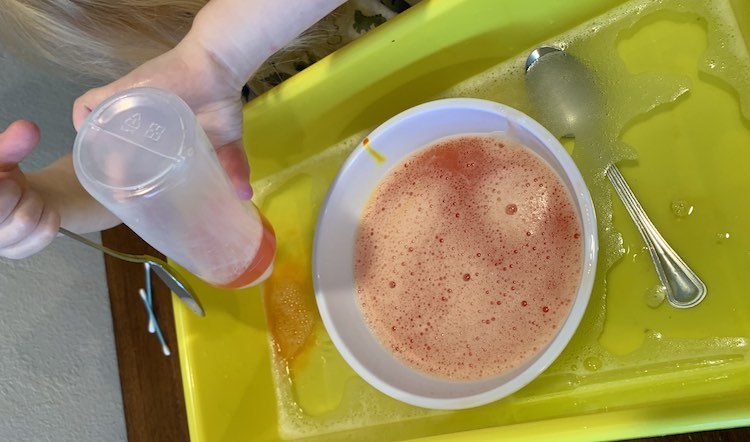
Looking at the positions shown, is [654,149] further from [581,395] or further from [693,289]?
[581,395]

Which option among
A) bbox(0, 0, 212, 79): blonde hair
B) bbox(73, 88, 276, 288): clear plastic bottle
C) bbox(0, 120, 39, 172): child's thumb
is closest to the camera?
bbox(73, 88, 276, 288): clear plastic bottle

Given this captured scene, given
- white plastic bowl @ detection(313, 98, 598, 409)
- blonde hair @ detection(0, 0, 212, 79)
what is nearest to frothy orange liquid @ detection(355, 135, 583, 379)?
white plastic bowl @ detection(313, 98, 598, 409)

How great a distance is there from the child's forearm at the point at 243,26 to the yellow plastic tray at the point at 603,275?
0.08 m

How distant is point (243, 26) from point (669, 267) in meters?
0.43

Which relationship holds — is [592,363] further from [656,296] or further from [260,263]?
[260,263]

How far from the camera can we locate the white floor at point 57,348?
0.87 m

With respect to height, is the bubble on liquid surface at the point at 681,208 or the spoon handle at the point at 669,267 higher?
the bubble on liquid surface at the point at 681,208

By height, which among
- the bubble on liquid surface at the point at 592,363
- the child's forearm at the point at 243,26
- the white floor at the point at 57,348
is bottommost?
→ the white floor at the point at 57,348

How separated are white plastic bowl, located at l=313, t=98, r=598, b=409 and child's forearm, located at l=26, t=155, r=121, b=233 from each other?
9.6 inches

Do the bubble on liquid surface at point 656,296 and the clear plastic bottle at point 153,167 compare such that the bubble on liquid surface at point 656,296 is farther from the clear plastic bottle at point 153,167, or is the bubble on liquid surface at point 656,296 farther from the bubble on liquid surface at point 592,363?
the clear plastic bottle at point 153,167

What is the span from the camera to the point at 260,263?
63 centimetres

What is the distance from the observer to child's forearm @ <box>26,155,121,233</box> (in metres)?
0.67

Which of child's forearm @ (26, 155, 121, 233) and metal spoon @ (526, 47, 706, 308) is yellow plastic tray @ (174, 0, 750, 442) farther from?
child's forearm @ (26, 155, 121, 233)

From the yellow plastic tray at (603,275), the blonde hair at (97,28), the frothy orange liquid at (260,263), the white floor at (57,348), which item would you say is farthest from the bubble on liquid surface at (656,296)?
the white floor at (57,348)
